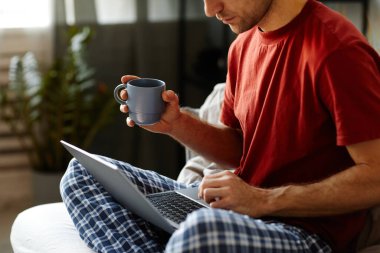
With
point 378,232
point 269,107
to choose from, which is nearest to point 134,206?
point 269,107

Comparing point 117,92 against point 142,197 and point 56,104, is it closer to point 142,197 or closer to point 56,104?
point 142,197

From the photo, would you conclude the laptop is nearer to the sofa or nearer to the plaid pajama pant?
the plaid pajama pant

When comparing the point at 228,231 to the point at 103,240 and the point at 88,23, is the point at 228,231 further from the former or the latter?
the point at 88,23

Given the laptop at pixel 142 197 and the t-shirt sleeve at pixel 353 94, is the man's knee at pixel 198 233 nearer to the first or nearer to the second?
the laptop at pixel 142 197

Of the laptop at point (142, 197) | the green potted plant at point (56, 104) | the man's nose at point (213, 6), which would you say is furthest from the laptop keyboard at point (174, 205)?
the green potted plant at point (56, 104)

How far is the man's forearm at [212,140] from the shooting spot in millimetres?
1702

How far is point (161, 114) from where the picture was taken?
1.59 metres

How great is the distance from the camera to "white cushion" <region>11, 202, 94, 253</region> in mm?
1551

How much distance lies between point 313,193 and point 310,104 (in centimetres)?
18

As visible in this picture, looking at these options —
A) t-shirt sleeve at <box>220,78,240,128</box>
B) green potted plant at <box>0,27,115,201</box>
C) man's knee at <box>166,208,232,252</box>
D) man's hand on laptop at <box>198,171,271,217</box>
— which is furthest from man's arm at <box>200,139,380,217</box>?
green potted plant at <box>0,27,115,201</box>

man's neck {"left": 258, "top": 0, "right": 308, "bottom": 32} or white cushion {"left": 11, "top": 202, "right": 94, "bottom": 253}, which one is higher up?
man's neck {"left": 258, "top": 0, "right": 308, "bottom": 32}

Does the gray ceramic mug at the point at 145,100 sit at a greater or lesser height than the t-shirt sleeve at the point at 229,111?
greater

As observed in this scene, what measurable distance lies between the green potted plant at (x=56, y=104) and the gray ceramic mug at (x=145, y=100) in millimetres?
1155

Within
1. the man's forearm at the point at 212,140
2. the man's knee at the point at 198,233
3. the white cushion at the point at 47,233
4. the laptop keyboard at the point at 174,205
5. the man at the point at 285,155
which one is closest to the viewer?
the man's knee at the point at 198,233
